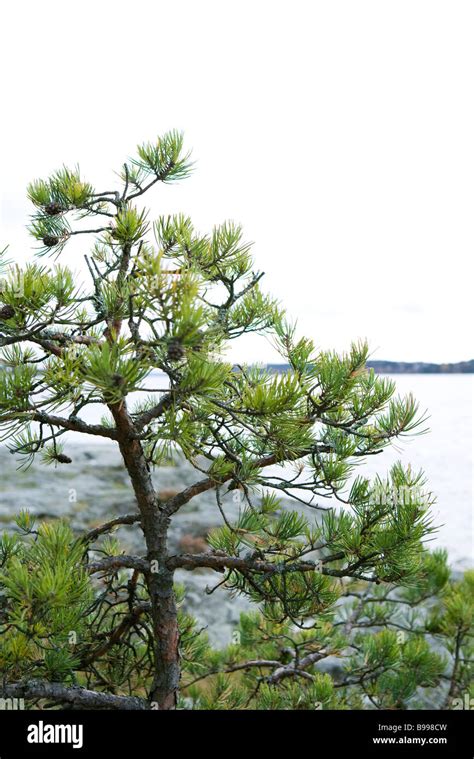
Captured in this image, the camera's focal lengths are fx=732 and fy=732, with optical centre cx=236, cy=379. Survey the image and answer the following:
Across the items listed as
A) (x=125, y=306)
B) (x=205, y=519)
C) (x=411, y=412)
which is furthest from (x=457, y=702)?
(x=205, y=519)

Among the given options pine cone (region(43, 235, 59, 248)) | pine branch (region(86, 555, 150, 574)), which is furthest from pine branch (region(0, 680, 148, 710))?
pine cone (region(43, 235, 59, 248))

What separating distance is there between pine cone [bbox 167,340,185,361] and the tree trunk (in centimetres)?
40

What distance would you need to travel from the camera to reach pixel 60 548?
0.91 m

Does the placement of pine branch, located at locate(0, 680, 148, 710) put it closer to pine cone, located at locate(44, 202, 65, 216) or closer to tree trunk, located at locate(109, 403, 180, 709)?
tree trunk, located at locate(109, 403, 180, 709)

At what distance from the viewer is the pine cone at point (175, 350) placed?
2.42 feet

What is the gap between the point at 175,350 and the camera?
2.43 ft

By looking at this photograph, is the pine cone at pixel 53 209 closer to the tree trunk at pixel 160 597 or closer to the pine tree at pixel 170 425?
the pine tree at pixel 170 425

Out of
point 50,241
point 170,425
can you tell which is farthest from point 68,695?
point 50,241

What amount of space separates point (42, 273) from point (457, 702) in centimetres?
150

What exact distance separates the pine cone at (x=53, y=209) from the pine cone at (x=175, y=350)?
0.43m

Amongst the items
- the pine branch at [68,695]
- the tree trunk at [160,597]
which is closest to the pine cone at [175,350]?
the tree trunk at [160,597]

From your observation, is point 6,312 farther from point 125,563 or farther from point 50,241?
point 125,563

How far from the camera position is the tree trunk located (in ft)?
3.72

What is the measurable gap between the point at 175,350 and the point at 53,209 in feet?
1.45
